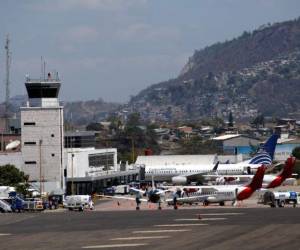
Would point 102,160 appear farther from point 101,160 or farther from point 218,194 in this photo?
point 218,194

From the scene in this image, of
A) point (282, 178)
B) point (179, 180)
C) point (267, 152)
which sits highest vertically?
point (267, 152)

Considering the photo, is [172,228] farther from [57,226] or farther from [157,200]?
[157,200]

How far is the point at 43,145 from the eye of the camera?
423 feet

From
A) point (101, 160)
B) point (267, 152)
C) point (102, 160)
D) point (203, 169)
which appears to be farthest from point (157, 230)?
point (267, 152)

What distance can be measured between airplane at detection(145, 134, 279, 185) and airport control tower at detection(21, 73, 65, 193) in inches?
1344

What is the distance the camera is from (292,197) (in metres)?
95.6

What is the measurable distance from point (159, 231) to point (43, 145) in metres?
69.2

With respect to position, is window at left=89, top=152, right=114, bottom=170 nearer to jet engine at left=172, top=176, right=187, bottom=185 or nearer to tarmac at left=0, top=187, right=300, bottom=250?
jet engine at left=172, top=176, right=187, bottom=185

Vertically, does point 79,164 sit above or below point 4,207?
above

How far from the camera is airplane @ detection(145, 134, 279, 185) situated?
164 metres

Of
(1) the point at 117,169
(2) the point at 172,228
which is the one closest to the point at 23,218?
(2) the point at 172,228

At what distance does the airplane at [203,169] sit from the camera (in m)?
164

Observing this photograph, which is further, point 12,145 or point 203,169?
point 203,169

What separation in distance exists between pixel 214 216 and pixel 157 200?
3168 cm
